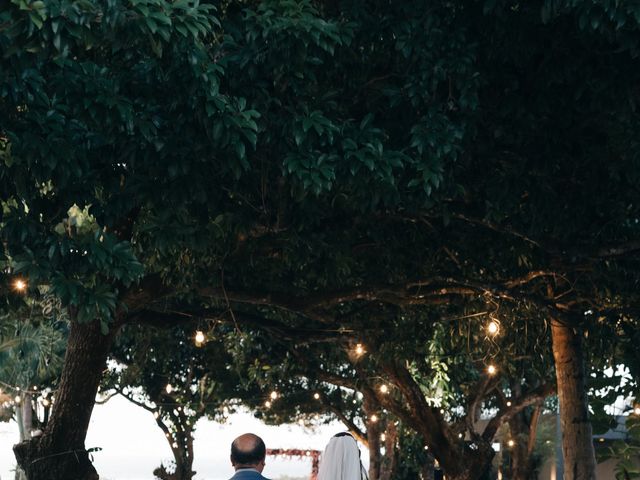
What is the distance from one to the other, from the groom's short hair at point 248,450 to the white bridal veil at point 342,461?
3330 millimetres

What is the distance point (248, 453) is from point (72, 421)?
7477mm

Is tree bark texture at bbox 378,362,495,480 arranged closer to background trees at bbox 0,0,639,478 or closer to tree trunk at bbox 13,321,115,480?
background trees at bbox 0,0,639,478

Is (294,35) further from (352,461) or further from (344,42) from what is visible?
(352,461)

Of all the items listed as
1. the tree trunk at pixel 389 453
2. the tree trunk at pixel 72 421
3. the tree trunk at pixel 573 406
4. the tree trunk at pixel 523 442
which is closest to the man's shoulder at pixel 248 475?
the tree trunk at pixel 72 421

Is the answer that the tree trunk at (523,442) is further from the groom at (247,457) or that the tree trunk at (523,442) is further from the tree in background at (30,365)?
the groom at (247,457)

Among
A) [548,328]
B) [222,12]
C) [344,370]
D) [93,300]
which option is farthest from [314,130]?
[344,370]

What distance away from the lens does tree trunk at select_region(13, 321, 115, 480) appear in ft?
39.1

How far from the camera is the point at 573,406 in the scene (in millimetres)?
12523

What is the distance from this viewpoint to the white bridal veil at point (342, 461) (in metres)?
8.52

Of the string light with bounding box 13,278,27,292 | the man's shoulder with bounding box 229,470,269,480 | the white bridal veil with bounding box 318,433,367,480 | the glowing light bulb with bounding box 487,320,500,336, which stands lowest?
the man's shoulder with bounding box 229,470,269,480

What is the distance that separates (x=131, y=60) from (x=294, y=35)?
1.49 metres

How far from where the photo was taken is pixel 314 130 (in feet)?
27.0

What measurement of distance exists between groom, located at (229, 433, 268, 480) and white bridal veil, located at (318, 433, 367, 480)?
335 cm

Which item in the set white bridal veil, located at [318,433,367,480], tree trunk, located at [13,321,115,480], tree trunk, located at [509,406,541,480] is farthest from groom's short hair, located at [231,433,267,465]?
tree trunk, located at [509,406,541,480]
